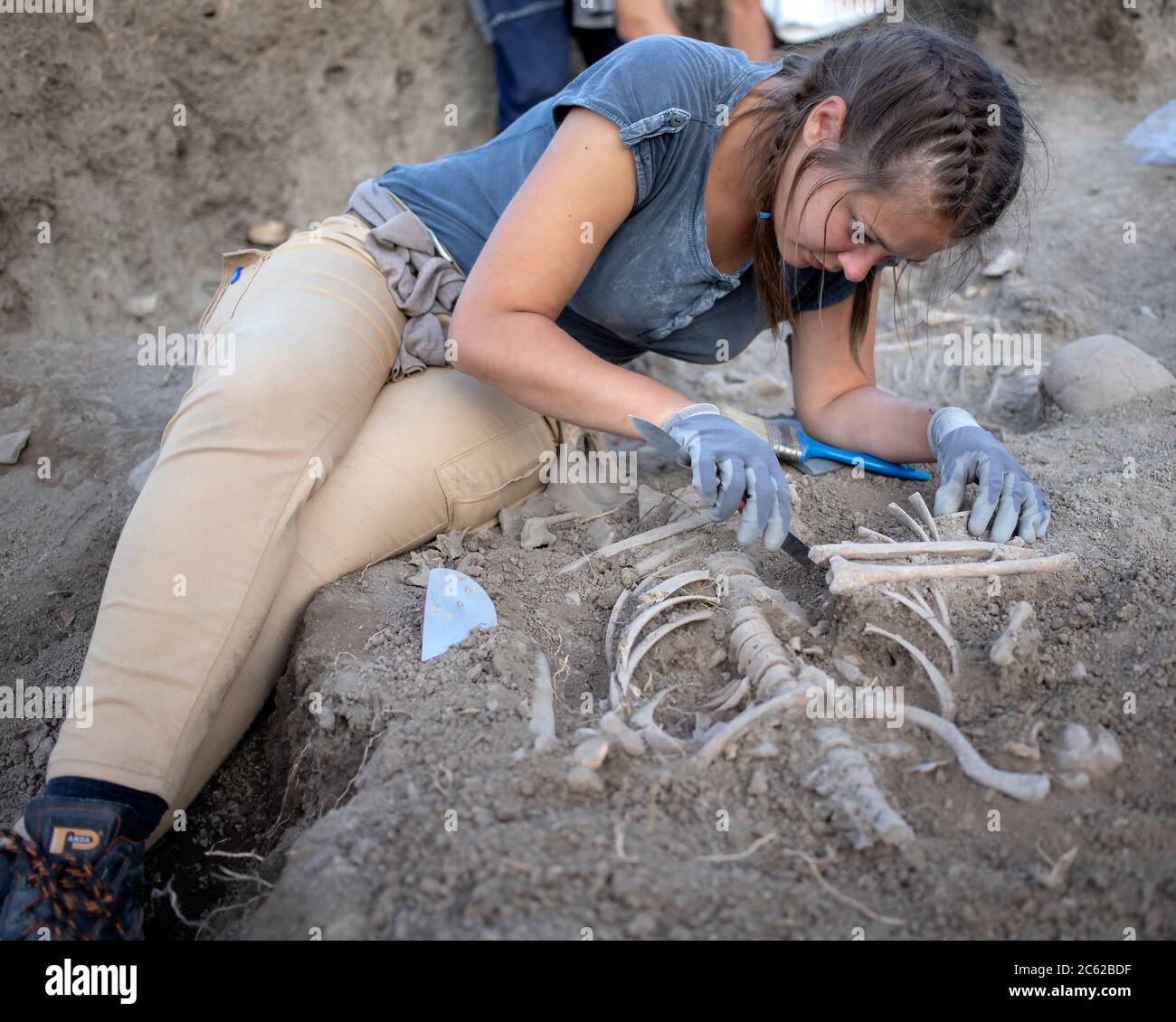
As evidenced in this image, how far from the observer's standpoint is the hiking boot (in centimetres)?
150

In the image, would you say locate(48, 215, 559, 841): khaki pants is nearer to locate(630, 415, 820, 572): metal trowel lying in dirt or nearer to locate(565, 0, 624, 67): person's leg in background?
locate(630, 415, 820, 572): metal trowel lying in dirt

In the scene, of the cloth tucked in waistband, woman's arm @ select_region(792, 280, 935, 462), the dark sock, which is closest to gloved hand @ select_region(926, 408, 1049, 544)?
woman's arm @ select_region(792, 280, 935, 462)

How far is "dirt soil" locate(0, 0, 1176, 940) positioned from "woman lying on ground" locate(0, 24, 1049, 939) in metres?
0.17

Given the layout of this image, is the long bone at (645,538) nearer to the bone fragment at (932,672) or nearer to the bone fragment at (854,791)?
the bone fragment at (932,672)

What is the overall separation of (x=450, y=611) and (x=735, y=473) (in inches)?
24.3

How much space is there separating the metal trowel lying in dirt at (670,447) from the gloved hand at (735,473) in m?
0.02

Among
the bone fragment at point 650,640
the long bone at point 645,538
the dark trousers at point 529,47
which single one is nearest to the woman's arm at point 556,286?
the long bone at point 645,538

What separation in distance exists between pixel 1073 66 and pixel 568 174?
3707mm

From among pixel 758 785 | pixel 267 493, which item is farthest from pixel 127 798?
pixel 758 785

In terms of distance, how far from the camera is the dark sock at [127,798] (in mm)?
1597

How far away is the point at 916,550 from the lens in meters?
1.87

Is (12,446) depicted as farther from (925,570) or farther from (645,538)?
(925,570)
